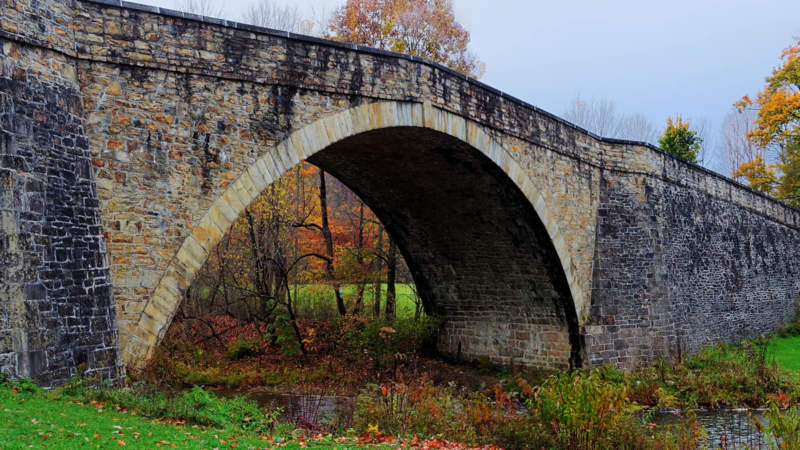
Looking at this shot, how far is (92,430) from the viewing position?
509 cm

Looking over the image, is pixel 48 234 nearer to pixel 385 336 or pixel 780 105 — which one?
pixel 385 336

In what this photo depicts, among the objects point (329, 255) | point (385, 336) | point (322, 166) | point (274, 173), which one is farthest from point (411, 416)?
point (329, 255)

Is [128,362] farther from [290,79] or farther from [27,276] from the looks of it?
[290,79]

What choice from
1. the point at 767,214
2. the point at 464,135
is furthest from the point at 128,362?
the point at 767,214

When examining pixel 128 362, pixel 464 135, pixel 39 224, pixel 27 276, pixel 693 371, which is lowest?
pixel 693 371

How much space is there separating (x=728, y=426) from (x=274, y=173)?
8.31m

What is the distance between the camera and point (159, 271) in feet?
23.5

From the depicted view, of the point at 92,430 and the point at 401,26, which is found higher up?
the point at 401,26

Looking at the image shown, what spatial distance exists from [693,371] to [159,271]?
11389mm

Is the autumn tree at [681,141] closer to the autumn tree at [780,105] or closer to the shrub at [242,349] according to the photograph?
the autumn tree at [780,105]

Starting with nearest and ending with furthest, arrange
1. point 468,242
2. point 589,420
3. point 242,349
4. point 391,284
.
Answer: point 589,420, point 468,242, point 242,349, point 391,284

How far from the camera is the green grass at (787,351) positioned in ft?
49.3

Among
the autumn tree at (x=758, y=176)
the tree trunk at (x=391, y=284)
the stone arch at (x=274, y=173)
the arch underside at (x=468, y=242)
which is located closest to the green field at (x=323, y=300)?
the tree trunk at (x=391, y=284)

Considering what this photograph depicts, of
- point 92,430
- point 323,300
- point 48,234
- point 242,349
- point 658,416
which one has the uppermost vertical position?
point 48,234
